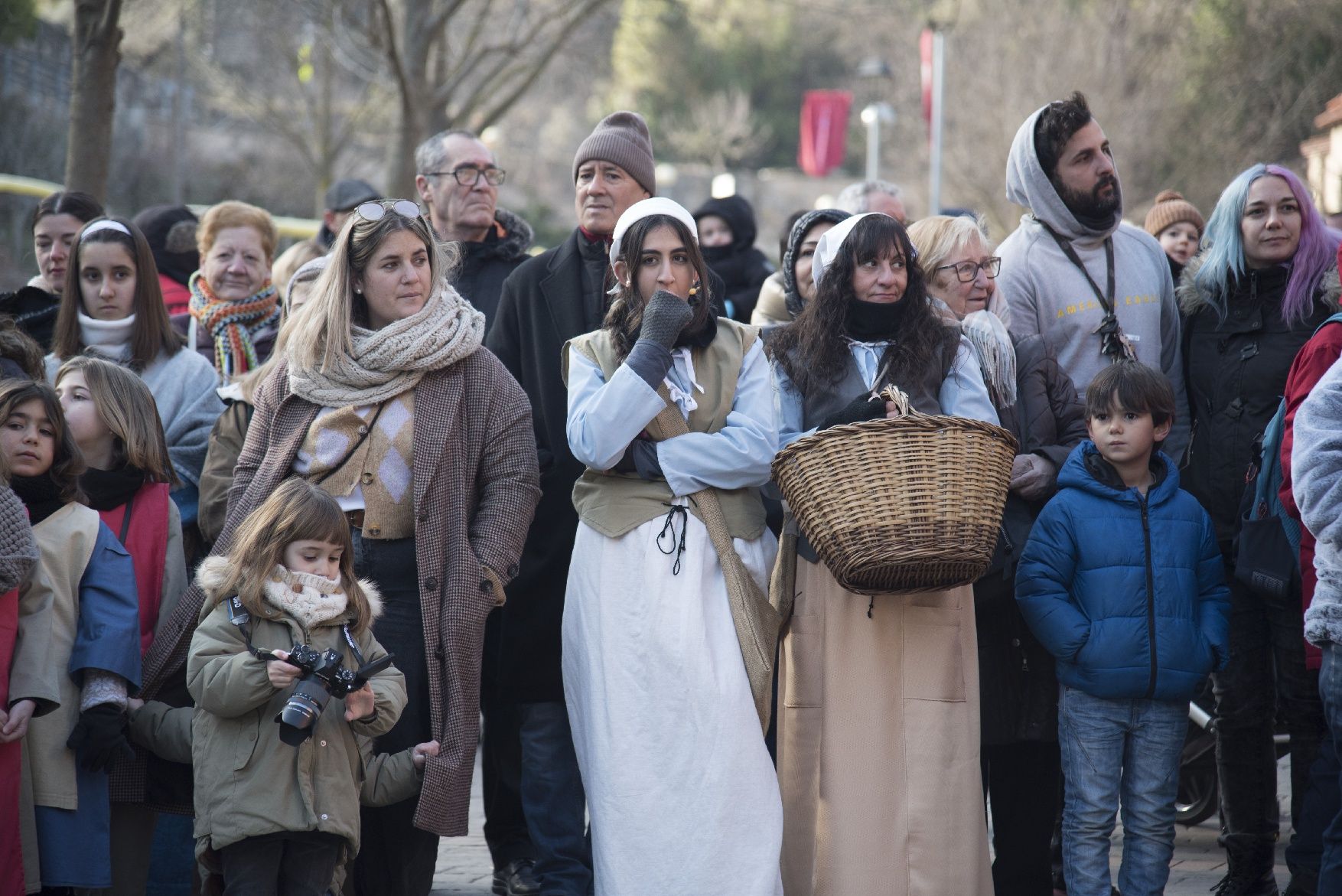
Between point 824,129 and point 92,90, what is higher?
point 824,129

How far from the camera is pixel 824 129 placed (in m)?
35.8

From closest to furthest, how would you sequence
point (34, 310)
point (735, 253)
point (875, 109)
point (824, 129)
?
point (34, 310), point (735, 253), point (875, 109), point (824, 129)

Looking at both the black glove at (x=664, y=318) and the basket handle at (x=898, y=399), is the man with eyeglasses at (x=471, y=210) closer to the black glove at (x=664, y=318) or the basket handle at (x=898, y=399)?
the black glove at (x=664, y=318)

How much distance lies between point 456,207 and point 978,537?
2.93 m

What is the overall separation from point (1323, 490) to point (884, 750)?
1483 millimetres

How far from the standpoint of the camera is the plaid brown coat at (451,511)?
4621 mm

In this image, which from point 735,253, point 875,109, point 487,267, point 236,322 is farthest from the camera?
point 875,109

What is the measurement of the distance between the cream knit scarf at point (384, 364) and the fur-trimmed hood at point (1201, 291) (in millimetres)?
2815

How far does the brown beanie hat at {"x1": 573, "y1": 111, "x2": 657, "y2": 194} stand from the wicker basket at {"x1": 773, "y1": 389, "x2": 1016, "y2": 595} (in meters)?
1.82

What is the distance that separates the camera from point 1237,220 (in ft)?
18.5

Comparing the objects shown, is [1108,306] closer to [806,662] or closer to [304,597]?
[806,662]

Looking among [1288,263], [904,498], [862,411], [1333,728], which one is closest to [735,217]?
[1288,263]

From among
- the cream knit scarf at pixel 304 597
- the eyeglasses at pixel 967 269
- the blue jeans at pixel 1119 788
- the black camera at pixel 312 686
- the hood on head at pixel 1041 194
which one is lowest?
the blue jeans at pixel 1119 788

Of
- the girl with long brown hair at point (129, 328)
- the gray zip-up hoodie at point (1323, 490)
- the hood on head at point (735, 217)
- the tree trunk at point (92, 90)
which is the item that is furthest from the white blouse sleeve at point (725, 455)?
the tree trunk at point (92, 90)
